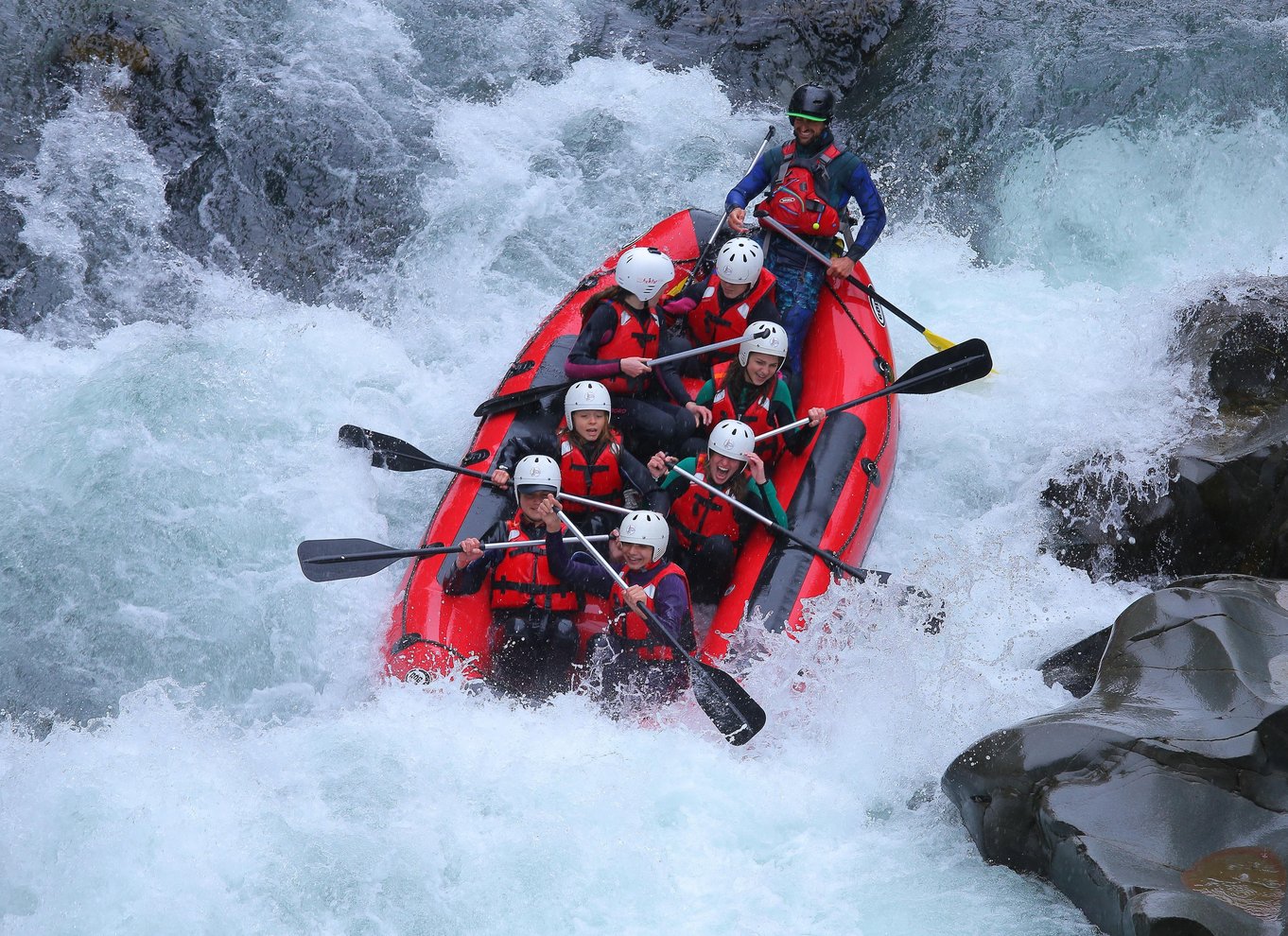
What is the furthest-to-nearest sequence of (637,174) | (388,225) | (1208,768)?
(637,174), (388,225), (1208,768)

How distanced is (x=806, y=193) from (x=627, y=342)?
56.4 inches

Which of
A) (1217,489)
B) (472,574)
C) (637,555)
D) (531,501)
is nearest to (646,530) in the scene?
(637,555)

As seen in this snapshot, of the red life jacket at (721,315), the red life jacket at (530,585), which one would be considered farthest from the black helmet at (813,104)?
the red life jacket at (530,585)

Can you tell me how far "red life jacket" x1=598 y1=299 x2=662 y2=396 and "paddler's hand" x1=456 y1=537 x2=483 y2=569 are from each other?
1198mm

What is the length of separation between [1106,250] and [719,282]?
363 cm

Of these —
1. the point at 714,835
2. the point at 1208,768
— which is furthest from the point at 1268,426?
the point at 714,835

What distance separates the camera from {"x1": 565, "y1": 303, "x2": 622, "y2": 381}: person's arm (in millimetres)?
5652

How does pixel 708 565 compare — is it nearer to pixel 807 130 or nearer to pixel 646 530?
pixel 646 530

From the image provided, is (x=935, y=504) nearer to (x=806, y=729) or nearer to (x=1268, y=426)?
(x=1268, y=426)

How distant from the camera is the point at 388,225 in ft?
26.8

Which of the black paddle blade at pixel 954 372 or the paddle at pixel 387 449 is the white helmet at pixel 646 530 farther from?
the black paddle blade at pixel 954 372

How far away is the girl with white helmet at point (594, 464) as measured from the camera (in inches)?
207

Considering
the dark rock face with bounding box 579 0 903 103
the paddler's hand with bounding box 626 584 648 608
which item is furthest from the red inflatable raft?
the dark rock face with bounding box 579 0 903 103

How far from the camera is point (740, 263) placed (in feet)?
19.4
